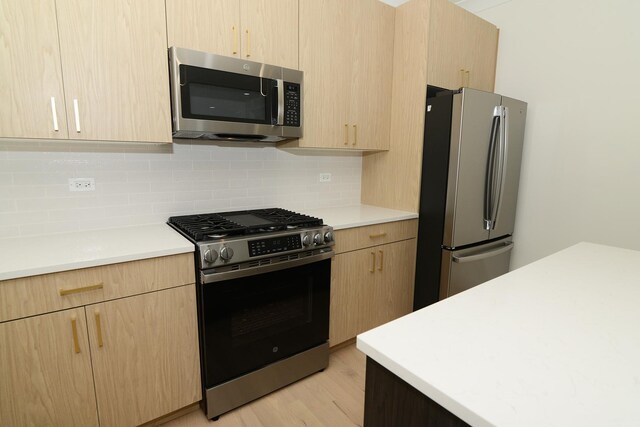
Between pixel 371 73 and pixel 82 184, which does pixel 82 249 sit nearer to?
pixel 82 184

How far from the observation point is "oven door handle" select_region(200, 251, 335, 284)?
5.13ft

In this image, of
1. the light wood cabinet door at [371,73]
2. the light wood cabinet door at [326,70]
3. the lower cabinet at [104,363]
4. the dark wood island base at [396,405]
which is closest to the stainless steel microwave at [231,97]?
the light wood cabinet door at [326,70]

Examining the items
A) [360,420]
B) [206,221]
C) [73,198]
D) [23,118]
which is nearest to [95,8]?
[23,118]

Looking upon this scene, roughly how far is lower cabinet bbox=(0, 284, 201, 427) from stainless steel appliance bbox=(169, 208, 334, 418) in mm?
107

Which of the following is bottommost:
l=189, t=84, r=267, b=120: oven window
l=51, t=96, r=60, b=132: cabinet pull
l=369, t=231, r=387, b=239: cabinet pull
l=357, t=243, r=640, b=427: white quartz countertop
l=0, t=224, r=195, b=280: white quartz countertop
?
l=369, t=231, r=387, b=239: cabinet pull

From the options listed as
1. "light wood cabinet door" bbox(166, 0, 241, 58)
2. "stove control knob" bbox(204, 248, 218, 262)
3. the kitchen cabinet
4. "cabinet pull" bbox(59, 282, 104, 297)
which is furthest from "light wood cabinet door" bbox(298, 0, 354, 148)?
"cabinet pull" bbox(59, 282, 104, 297)

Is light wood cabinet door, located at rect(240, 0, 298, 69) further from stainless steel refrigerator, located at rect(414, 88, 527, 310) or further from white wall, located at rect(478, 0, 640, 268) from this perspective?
white wall, located at rect(478, 0, 640, 268)

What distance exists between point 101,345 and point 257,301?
27.5 inches

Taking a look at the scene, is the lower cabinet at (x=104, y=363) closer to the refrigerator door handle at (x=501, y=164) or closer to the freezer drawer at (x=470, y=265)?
the freezer drawer at (x=470, y=265)

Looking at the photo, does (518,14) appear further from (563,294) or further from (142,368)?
(142,368)

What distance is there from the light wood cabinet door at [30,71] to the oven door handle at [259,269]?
0.92m

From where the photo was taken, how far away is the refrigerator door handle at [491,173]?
2.37 m

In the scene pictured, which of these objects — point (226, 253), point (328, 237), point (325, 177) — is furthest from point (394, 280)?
point (226, 253)

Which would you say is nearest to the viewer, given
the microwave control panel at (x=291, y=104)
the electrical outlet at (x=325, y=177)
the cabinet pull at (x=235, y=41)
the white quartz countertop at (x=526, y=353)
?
the white quartz countertop at (x=526, y=353)
